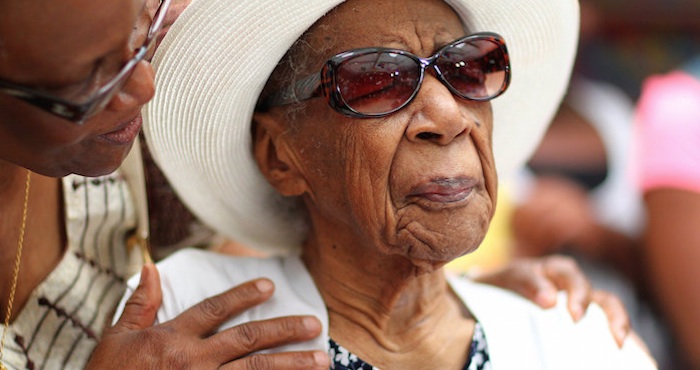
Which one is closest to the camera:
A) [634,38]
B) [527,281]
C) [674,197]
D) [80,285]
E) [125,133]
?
[125,133]

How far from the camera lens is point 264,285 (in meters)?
2.14

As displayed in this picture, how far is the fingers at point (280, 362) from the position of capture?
199 cm

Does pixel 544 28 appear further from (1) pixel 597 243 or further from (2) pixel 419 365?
(1) pixel 597 243

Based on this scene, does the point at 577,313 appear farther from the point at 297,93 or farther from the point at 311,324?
the point at 297,93

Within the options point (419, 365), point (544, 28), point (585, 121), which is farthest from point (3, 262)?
point (585, 121)

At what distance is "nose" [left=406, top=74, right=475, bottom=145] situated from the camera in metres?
1.91

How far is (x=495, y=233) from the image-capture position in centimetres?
431

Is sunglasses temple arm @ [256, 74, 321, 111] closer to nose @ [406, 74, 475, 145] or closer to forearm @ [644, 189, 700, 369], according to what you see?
nose @ [406, 74, 475, 145]

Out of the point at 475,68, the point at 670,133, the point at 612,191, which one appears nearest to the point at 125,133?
the point at 475,68

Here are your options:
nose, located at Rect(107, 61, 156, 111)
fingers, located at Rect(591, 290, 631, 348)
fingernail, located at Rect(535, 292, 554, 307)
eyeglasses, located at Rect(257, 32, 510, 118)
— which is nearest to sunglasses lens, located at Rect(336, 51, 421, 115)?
eyeglasses, located at Rect(257, 32, 510, 118)

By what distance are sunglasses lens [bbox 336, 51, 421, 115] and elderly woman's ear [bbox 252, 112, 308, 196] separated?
0.23 m

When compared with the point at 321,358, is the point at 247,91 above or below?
above

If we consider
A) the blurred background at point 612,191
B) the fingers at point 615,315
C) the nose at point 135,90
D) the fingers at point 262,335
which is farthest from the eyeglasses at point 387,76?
the blurred background at point 612,191

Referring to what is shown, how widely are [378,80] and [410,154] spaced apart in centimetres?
17
